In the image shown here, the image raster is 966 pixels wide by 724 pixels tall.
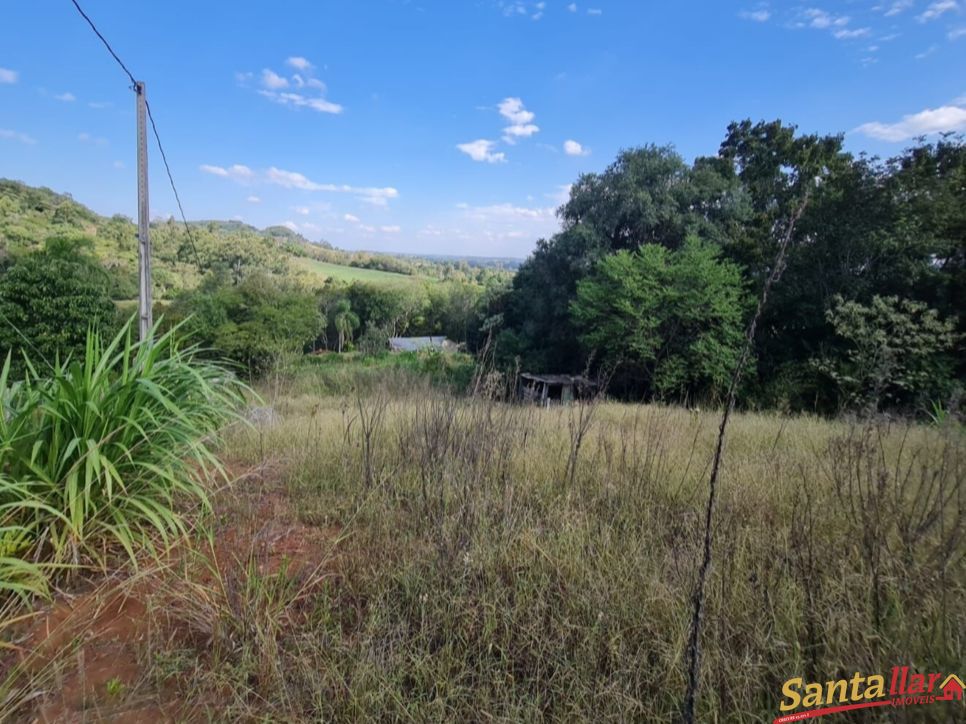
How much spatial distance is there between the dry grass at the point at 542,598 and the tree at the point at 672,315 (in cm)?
1081

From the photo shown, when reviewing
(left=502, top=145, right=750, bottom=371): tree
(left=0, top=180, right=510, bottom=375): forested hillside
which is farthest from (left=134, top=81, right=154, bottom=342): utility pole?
(left=502, top=145, right=750, bottom=371): tree

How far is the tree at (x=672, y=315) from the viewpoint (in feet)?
41.0

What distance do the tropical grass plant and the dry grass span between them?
308 mm

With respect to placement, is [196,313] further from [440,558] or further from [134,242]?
[134,242]

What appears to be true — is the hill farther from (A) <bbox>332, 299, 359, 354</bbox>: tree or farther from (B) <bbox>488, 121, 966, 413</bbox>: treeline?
(B) <bbox>488, 121, 966, 413</bbox>: treeline

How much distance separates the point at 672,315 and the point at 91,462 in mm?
13608

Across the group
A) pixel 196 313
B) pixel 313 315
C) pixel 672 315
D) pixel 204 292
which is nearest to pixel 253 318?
pixel 313 315

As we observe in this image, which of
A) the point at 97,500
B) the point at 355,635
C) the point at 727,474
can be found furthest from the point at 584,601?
the point at 97,500

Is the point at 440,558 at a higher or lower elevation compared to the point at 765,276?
lower

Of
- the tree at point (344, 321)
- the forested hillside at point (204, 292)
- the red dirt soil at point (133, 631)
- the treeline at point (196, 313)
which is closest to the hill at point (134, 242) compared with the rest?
the forested hillside at point (204, 292)

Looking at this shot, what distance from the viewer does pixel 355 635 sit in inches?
54.5

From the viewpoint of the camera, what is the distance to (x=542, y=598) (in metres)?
1.48

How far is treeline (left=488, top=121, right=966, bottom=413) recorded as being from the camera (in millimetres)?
10398

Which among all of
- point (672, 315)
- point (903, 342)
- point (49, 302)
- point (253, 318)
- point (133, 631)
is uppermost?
point (672, 315)
